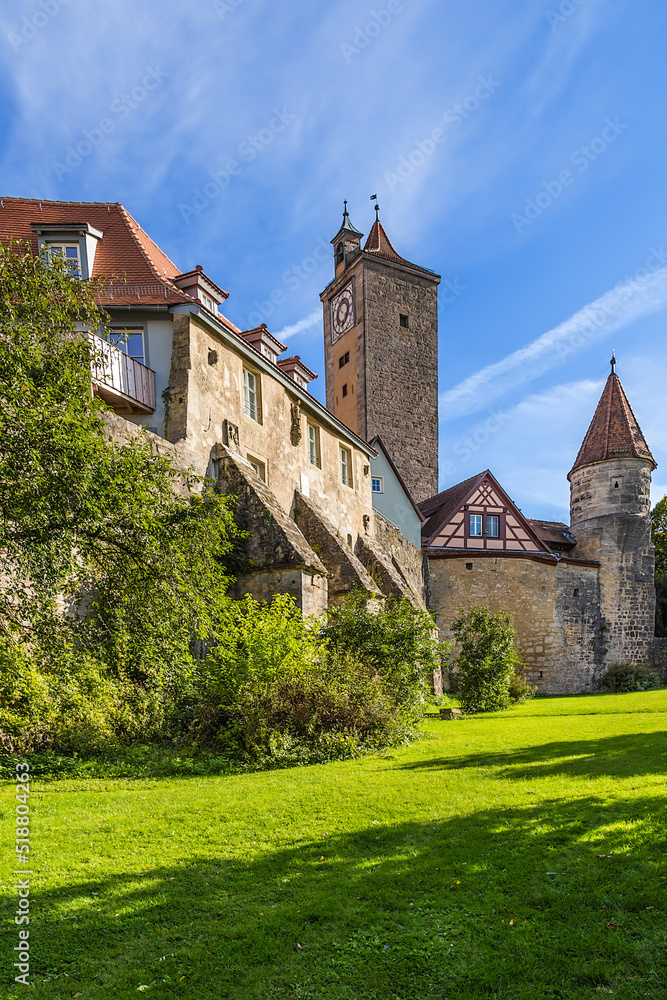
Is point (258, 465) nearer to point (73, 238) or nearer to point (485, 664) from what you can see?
point (73, 238)

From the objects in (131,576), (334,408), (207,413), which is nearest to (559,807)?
(131,576)

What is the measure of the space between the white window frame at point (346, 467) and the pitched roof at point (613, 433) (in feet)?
46.9

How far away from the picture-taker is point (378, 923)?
3.99 meters

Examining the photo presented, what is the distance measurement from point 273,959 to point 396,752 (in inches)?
262

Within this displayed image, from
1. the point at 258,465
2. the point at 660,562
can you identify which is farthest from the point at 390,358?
the point at 258,465

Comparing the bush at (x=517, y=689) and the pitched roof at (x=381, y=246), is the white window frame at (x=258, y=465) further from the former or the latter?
the pitched roof at (x=381, y=246)

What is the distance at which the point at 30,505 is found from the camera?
5.85 m

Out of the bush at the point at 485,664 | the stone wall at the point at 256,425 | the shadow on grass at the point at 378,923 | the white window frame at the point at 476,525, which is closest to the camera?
the shadow on grass at the point at 378,923

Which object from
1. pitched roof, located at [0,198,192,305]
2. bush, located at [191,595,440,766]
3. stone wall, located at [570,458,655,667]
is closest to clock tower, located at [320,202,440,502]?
stone wall, located at [570,458,655,667]

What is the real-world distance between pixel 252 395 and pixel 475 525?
537 inches

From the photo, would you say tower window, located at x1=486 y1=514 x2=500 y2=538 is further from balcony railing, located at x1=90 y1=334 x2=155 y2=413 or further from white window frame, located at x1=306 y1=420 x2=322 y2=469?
balcony railing, located at x1=90 y1=334 x2=155 y2=413

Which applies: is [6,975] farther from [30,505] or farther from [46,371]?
[46,371]

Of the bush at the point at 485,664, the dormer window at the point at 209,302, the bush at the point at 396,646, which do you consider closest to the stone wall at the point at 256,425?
the dormer window at the point at 209,302

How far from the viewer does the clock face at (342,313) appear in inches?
1521
